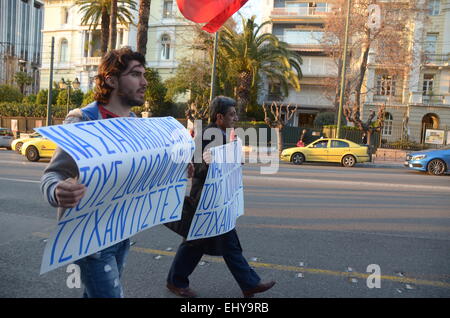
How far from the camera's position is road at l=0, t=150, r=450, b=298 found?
3.54m

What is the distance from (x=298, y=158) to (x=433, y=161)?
5979mm

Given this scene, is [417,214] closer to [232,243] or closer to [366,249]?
[366,249]

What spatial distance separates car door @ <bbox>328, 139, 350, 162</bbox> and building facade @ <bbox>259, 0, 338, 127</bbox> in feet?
70.4

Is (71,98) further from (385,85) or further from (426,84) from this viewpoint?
(426,84)

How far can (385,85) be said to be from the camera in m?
34.3

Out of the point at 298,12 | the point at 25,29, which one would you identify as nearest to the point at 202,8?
the point at 298,12

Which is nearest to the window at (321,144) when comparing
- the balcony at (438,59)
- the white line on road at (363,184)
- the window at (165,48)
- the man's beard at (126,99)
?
the white line on road at (363,184)

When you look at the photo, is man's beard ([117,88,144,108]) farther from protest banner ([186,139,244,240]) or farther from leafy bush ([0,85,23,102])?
leafy bush ([0,85,23,102])

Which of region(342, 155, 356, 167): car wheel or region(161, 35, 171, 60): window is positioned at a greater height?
region(161, 35, 171, 60): window

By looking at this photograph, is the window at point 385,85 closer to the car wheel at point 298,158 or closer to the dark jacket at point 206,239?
the car wheel at point 298,158

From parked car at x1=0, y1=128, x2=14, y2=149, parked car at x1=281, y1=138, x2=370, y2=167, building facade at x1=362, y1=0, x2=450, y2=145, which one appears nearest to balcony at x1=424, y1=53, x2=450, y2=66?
building facade at x1=362, y1=0, x2=450, y2=145

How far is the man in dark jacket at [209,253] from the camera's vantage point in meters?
3.24

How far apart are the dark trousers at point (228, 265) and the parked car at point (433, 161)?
13890 mm

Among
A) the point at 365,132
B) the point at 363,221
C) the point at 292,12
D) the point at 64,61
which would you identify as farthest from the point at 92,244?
the point at 64,61
